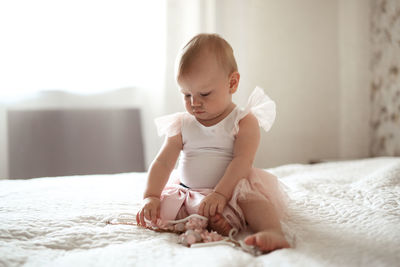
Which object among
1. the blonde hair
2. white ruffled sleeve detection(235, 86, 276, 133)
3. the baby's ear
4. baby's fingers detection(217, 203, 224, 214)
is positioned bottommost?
baby's fingers detection(217, 203, 224, 214)

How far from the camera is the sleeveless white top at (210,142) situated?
36.4 inches

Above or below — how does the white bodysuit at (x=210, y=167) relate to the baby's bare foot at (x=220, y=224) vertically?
above

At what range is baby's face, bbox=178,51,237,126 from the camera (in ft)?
2.89

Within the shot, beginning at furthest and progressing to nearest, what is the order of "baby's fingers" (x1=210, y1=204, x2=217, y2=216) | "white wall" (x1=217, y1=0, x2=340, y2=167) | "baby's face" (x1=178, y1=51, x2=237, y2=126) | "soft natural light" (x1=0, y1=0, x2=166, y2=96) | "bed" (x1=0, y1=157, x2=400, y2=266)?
"white wall" (x1=217, y1=0, x2=340, y2=167)
"soft natural light" (x1=0, y1=0, x2=166, y2=96)
"baby's face" (x1=178, y1=51, x2=237, y2=126)
"baby's fingers" (x1=210, y1=204, x2=217, y2=216)
"bed" (x1=0, y1=157, x2=400, y2=266)

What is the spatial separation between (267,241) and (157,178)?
381 mm

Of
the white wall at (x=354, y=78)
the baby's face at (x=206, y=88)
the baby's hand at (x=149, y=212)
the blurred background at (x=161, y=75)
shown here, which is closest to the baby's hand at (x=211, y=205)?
the baby's hand at (x=149, y=212)

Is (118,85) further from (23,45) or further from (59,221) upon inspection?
(59,221)

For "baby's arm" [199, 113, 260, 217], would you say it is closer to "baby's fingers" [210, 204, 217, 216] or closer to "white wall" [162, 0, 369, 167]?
"baby's fingers" [210, 204, 217, 216]

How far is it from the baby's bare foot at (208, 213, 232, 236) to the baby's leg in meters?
0.05

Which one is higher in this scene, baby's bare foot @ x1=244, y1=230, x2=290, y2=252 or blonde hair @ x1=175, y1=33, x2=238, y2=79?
blonde hair @ x1=175, y1=33, x2=238, y2=79

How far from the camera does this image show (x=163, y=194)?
0.90 metres

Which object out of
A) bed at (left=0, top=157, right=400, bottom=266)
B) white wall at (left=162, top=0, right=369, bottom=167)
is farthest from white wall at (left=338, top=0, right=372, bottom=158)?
bed at (left=0, top=157, right=400, bottom=266)

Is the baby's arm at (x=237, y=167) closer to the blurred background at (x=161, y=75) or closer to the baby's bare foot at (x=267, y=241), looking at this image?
the baby's bare foot at (x=267, y=241)

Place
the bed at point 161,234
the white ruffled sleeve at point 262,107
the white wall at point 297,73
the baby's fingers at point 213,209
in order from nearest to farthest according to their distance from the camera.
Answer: the bed at point 161,234 → the baby's fingers at point 213,209 → the white ruffled sleeve at point 262,107 → the white wall at point 297,73
